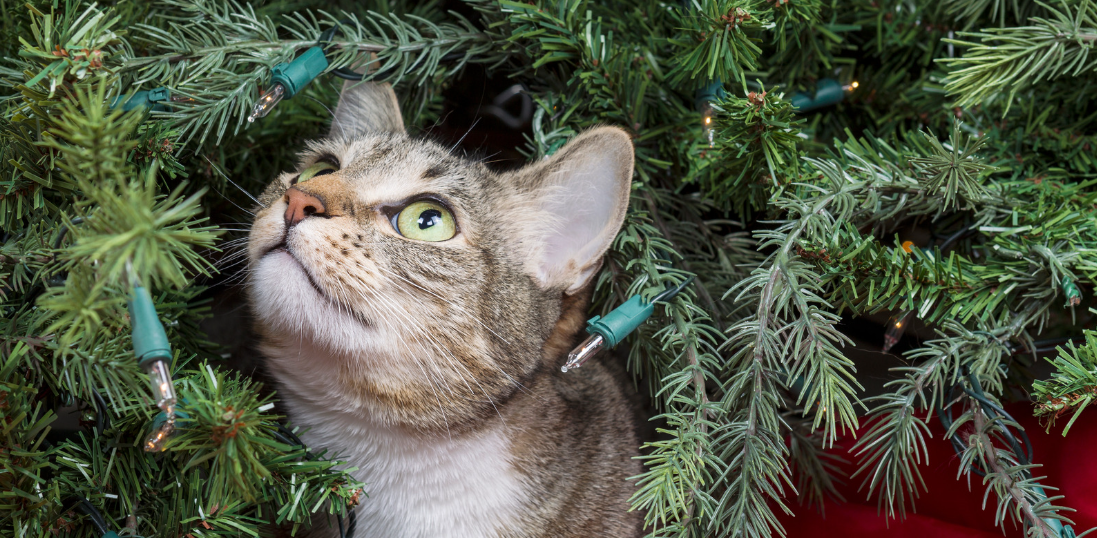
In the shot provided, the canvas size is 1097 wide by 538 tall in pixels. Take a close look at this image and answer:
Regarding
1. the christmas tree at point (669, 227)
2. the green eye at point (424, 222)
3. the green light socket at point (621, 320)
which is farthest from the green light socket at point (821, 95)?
the green eye at point (424, 222)

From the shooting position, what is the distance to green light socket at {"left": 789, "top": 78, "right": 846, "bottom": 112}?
1255 millimetres

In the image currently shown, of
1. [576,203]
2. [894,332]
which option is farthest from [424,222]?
[894,332]

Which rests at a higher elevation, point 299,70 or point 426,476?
point 299,70

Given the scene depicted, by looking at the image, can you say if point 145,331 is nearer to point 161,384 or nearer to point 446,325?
point 161,384

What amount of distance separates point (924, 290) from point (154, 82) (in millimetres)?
1072

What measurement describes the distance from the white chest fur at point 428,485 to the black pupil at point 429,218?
31 centimetres

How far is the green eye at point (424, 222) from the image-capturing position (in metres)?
1.10

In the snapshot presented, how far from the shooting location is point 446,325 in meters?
1.03

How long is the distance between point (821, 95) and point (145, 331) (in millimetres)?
1105

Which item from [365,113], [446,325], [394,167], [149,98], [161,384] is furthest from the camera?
[365,113]

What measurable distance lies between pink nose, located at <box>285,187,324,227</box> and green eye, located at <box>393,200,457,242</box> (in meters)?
0.12

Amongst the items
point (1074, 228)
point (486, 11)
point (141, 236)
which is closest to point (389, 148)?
point (486, 11)

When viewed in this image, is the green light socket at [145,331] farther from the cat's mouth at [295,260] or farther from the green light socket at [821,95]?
the green light socket at [821,95]

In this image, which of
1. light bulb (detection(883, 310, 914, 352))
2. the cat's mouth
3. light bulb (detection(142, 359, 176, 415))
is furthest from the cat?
light bulb (detection(883, 310, 914, 352))
